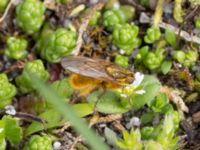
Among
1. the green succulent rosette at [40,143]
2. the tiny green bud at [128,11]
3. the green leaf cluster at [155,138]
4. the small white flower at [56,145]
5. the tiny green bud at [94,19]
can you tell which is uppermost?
the tiny green bud at [128,11]

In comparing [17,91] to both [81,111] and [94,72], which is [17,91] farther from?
[94,72]

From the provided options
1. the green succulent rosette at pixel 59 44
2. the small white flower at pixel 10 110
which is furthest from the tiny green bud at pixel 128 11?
the small white flower at pixel 10 110

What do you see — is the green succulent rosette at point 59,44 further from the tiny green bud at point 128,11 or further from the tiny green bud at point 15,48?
the tiny green bud at point 128,11

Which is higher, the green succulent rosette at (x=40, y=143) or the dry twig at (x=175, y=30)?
the dry twig at (x=175, y=30)

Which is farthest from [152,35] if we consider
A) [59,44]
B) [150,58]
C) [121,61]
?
[59,44]

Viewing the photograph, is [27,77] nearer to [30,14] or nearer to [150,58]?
[30,14]

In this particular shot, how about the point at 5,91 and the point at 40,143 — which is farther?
the point at 5,91

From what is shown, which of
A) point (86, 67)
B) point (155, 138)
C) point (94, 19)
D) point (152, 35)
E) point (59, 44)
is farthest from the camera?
point (94, 19)
